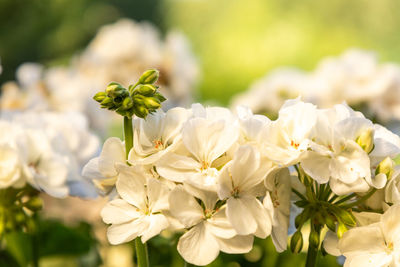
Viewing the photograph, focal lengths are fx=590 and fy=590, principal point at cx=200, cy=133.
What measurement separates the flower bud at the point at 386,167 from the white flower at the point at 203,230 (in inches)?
3.8

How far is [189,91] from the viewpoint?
1.15m

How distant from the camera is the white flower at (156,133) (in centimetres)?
38

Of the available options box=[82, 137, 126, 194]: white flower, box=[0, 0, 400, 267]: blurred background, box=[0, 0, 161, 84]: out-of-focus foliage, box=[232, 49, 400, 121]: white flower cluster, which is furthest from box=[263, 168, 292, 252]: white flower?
box=[0, 0, 400, 267]: blurred background

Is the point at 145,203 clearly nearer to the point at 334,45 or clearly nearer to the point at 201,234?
the point at 201,234

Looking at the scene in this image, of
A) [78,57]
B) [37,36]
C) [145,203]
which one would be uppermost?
[145,203]

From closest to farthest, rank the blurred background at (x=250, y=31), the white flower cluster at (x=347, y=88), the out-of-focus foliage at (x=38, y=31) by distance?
the white flower cluster at (x=347, y=88)
the out-of-focus foliage at (x=38, y=31)
the blurred background at (x=250, y=31)

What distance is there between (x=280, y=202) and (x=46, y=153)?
0.83ft

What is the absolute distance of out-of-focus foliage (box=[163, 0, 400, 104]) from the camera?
15.9ft

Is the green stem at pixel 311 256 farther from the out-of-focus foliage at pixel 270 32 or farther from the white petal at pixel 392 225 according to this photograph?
the out-of-focus foliage at pixel 270 32

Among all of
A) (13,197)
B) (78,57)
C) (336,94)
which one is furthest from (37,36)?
(13,197)

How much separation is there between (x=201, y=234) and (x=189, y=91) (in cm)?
79

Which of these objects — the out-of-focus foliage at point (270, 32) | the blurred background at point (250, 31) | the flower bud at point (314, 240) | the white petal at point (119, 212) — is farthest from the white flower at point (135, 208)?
the out-of-focus foliage at point (270, 32)

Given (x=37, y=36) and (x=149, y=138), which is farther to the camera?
(x=37, y=36)

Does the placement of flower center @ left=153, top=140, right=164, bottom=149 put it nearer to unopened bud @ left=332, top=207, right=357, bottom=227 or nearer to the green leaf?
unopened bud @ left=332, top=207, right=357, bottom=227
